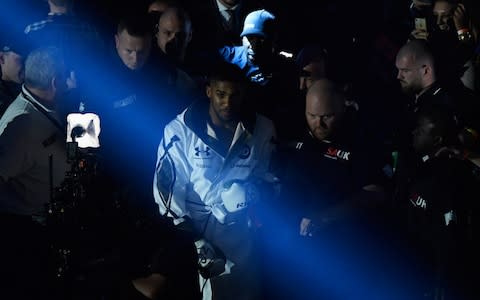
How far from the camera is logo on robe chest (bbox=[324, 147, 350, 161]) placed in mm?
4988

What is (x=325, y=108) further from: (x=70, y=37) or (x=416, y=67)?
(x=70, y=37)

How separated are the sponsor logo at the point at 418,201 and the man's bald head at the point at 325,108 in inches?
28.6

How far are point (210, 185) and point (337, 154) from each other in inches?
36.8

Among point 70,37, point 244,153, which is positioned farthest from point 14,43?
point 244,153

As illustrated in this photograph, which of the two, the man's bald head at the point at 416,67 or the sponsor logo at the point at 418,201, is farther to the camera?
the man's bald head at the point at 416,67

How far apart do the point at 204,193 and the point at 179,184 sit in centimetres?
18

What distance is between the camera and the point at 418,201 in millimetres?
4805

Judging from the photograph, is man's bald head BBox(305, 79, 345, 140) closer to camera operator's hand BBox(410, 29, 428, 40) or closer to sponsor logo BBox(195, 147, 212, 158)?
sponsor logo BBox(195, 147, 212, 158)

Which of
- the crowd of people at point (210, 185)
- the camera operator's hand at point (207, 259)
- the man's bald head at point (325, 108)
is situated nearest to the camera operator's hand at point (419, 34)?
the crowd of people at point (210, 185)

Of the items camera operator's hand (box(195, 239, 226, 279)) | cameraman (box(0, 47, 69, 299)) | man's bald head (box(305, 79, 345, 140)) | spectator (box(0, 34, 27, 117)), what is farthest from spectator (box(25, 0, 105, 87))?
man's bald head (box(305, 79, 345, 140))

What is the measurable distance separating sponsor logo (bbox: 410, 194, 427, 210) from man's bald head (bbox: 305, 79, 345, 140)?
0.73 meters

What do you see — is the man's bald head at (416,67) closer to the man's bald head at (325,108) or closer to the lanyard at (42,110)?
the man's bald head at (325,108)

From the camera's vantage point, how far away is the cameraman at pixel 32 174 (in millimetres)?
4762

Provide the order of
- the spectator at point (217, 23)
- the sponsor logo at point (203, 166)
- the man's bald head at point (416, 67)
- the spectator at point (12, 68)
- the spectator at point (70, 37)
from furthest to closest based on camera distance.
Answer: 1. the spectator at point (217, 23)
2. the man's bald head at point (416, 67)
3. the spectator at point (12, 68)
4. the spectator at point (70, 37)
5. the sponsor logo at point (203, 166)
